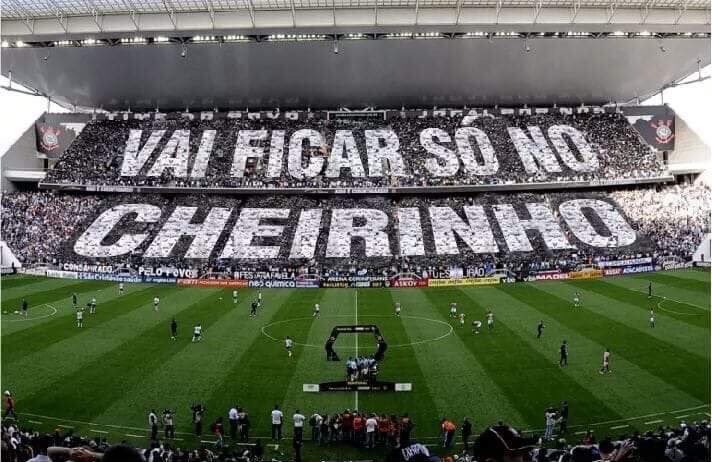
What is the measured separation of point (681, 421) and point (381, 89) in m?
52.5

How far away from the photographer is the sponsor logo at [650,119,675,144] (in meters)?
70.3

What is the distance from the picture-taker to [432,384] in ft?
74.1

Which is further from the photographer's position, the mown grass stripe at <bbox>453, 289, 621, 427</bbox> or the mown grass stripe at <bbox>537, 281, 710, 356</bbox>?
the mown grass stripe at <bbox>537, 281, 710, 356</bbox>

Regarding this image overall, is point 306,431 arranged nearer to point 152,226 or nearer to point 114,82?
point 152,226

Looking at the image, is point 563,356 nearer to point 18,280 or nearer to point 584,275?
point 584,275

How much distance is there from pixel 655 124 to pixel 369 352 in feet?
190

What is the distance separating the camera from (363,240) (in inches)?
2195

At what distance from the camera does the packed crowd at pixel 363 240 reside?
171 ft

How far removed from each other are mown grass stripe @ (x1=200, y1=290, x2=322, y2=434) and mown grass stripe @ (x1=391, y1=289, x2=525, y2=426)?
208 inches

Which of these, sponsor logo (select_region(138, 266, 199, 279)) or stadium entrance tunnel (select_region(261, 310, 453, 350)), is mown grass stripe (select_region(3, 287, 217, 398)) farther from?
sponsor logo (select_region(138, 266, 199, 279))

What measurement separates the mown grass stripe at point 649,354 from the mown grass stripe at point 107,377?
17.8 m

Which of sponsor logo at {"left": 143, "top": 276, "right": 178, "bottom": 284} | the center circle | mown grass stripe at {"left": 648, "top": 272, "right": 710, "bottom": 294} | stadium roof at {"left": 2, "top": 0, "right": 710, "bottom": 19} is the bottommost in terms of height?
the center circle

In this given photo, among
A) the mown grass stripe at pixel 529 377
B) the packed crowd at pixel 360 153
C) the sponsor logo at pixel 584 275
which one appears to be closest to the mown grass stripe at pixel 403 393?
the mown grass stripe at pixel 529 377

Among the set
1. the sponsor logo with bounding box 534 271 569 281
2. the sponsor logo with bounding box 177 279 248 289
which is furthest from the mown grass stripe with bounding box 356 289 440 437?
the sponsor logo with bounding box 534 271 569 281
